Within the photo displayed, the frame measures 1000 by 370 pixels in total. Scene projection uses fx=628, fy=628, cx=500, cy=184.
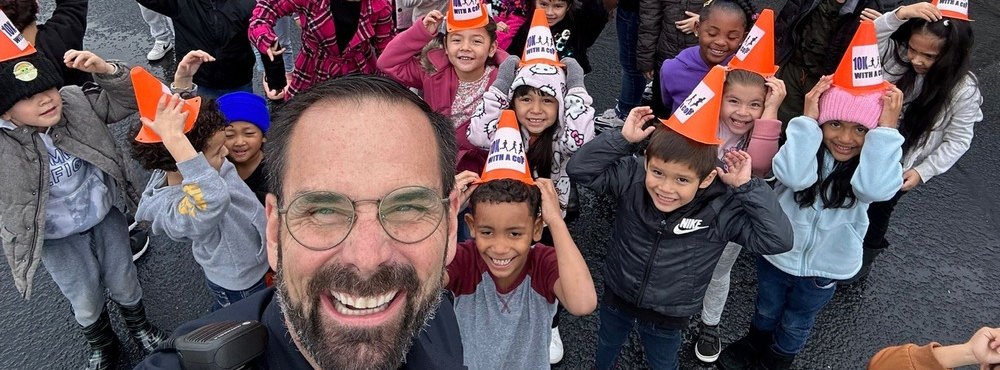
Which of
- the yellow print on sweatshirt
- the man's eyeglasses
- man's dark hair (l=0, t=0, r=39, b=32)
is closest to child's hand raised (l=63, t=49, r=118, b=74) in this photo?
man's dark hair (l=0, t=0, r=39, b=32)

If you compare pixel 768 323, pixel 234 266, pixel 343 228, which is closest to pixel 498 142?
pixel 234 266

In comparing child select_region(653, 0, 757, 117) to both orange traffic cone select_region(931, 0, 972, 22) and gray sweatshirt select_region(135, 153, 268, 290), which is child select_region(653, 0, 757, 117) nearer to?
orange traffic cone select_region(931, 0, 972, 22)

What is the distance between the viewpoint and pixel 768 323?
3207 mm

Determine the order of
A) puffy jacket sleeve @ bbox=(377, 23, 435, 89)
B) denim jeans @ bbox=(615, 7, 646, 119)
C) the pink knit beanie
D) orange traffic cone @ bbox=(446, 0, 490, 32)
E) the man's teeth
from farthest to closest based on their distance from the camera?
denim jeans @ bbox=(615, 7, 646, 119), puffy jacket sleeve @ bbox=(377, 23, 435, 89), orange traffic cone @ bbox=(446, 0, 490, 32), the pink knit beanie, the man's teeth

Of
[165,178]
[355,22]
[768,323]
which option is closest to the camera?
[165,178]

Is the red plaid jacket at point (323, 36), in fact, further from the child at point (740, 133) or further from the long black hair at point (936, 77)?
the long black hair at point (936, 77)

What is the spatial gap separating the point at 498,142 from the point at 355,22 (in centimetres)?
169

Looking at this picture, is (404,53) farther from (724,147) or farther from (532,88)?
(724,147)

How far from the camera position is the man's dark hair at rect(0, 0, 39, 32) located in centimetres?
307

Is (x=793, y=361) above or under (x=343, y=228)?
under

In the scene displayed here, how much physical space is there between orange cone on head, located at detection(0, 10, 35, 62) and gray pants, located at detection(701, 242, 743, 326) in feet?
10.6

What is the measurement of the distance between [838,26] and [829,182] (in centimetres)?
129

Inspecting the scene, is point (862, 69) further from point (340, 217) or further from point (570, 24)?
point (340, 217)

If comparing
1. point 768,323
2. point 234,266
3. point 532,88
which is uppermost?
→ point 532,88
